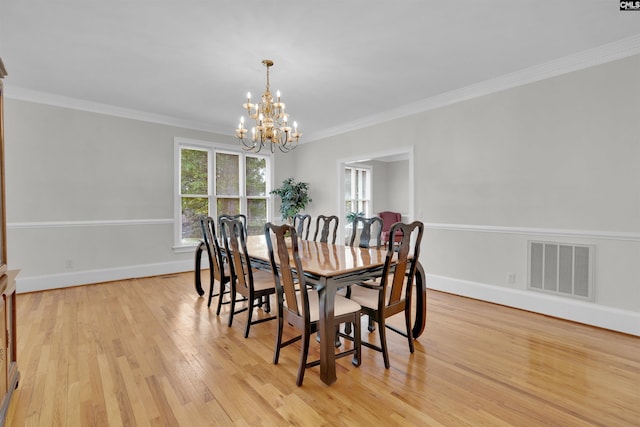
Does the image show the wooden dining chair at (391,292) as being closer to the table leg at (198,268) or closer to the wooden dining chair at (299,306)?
the wooden dining chair at (299,306)

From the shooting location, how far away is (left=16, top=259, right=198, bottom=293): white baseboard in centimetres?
418

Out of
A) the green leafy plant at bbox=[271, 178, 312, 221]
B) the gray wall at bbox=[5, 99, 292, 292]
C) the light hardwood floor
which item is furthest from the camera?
the green leafy plant at bbox=[271, 178, 312, 221]

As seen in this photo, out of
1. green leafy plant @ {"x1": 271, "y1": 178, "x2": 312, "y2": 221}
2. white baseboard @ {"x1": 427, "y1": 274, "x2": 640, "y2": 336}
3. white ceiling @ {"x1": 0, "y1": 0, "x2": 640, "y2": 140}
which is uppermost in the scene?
white ceiling @ {"x1": 0, "y1": 0, "x2": 640, "y2": 140}

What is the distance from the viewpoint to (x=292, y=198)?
627 cm

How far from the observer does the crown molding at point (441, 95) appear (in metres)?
2.93

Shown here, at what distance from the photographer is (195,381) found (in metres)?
2.11

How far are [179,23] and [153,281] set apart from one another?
3.84 m

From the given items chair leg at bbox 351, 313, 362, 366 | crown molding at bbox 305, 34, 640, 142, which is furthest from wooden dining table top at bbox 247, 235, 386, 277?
crown molding at bbox 305, 34, 640, 142

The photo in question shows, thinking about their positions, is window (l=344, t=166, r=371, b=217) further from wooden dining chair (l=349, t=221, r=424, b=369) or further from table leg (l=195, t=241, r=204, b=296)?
wooden dining chair (l=349, t=221, r=424, b=369)

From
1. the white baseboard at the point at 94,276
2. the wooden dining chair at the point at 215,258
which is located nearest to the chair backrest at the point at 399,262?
the wooden dining chair at the point at 215,258

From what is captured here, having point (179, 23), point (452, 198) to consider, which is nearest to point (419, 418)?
point (452, 198)

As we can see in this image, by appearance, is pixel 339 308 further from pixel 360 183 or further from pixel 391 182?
pixel 391 182

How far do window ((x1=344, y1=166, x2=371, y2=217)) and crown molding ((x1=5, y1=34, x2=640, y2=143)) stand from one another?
95.0 inches

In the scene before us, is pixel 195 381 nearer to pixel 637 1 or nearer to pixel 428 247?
pixel 428 247
